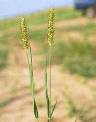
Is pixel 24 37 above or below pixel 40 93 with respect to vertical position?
above

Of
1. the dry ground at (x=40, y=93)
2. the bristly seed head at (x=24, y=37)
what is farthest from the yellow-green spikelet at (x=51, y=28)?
the dry ground at (x=40, y=93)

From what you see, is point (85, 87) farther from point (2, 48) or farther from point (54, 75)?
point (2, 48)

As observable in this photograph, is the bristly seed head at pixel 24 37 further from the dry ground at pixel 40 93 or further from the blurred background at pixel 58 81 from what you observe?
the dry ground at pixel 40 93

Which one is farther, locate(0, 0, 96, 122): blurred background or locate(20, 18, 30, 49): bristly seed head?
locate(0, 0, 96, 122): blurred background

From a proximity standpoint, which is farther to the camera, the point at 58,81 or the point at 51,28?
the point at 58,81

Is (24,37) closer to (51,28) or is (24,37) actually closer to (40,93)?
(51,28)

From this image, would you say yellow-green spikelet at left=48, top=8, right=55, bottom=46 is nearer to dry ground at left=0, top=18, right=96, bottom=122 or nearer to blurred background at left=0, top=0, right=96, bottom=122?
blurred background at left=0, top=0, right=96, bottom=122

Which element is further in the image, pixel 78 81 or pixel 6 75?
pixel 6 75

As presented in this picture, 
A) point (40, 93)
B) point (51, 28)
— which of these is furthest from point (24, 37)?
point (40, 93)

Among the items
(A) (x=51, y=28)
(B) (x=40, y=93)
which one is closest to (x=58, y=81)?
(B) (x=40, y=93)

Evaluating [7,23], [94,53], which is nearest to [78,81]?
[94,53]

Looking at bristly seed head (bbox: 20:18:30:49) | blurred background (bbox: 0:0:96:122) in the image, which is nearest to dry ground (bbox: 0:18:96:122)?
blurred background (bbox: 0:0:96:122)
